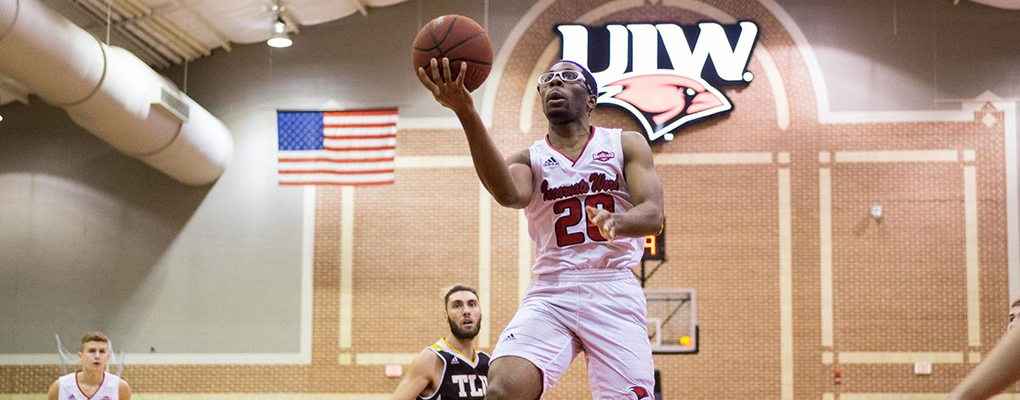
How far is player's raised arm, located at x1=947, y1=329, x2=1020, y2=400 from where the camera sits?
6.25 feet

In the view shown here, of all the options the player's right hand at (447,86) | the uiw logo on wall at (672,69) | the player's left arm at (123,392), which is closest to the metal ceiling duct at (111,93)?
the player's left arm at (123,392)

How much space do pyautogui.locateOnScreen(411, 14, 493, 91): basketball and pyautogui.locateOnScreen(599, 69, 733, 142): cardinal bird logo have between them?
12120 millimetres

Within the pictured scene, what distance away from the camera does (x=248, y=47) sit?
1744 cm

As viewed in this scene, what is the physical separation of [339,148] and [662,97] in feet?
16.6

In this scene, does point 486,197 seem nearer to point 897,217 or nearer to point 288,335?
point 288,335

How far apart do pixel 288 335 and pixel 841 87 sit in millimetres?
9504

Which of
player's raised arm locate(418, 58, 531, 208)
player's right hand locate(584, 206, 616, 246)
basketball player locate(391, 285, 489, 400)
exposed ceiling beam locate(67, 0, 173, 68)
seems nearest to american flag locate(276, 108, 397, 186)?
exposed ceiling beam locate(67, 0, 173, 68)

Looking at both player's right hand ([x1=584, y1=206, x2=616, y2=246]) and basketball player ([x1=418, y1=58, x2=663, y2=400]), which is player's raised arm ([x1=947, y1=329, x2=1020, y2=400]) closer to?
player's right hand ([x1=584, y1=206, x2=616, y2=246])

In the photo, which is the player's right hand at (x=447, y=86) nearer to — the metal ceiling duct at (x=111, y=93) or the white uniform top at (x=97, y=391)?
the white uniform top at (x=97, y=391)

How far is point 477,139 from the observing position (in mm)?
4441

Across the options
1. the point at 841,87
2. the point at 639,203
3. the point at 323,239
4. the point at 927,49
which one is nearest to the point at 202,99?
the point at 323,239

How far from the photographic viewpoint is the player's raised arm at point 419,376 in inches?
289

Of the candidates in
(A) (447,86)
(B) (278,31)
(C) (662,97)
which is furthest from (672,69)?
(A) (447,86)

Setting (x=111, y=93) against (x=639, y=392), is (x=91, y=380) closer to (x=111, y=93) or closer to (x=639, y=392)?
(x=111, y=93)
